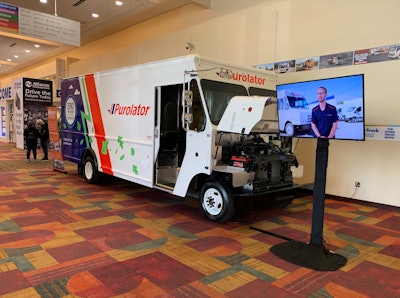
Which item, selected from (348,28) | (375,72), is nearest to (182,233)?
(375,72)

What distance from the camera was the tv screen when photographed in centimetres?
304

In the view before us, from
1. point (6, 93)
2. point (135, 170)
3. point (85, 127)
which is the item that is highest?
point (6, 93)

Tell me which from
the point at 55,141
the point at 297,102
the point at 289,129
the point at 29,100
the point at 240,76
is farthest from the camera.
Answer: the point at 29,100

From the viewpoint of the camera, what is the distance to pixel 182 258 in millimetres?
3459

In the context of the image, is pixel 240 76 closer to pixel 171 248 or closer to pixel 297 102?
pixel 297 102

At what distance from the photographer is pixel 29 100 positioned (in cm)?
1423

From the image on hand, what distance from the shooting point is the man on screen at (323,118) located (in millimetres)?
3152

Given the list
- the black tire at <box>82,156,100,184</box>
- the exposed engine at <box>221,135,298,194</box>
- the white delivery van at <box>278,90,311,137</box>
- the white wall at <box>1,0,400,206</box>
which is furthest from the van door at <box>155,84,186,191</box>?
the white delivery van at <box>278,90,311,137</box>

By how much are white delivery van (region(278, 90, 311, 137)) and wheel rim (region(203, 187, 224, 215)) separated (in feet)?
4.97

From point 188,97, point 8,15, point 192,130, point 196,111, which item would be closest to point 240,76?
point 196,111

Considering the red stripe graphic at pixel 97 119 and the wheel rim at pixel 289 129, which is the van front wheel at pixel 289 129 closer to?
the wheel rim at pixel 289 129

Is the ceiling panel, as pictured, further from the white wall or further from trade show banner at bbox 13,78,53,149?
trade show banner at bbox 13,78,53,149

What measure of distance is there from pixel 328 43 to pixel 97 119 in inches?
201

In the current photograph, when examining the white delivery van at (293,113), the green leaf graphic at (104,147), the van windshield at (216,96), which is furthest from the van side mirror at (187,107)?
the green leaf graphic at (104,147)
